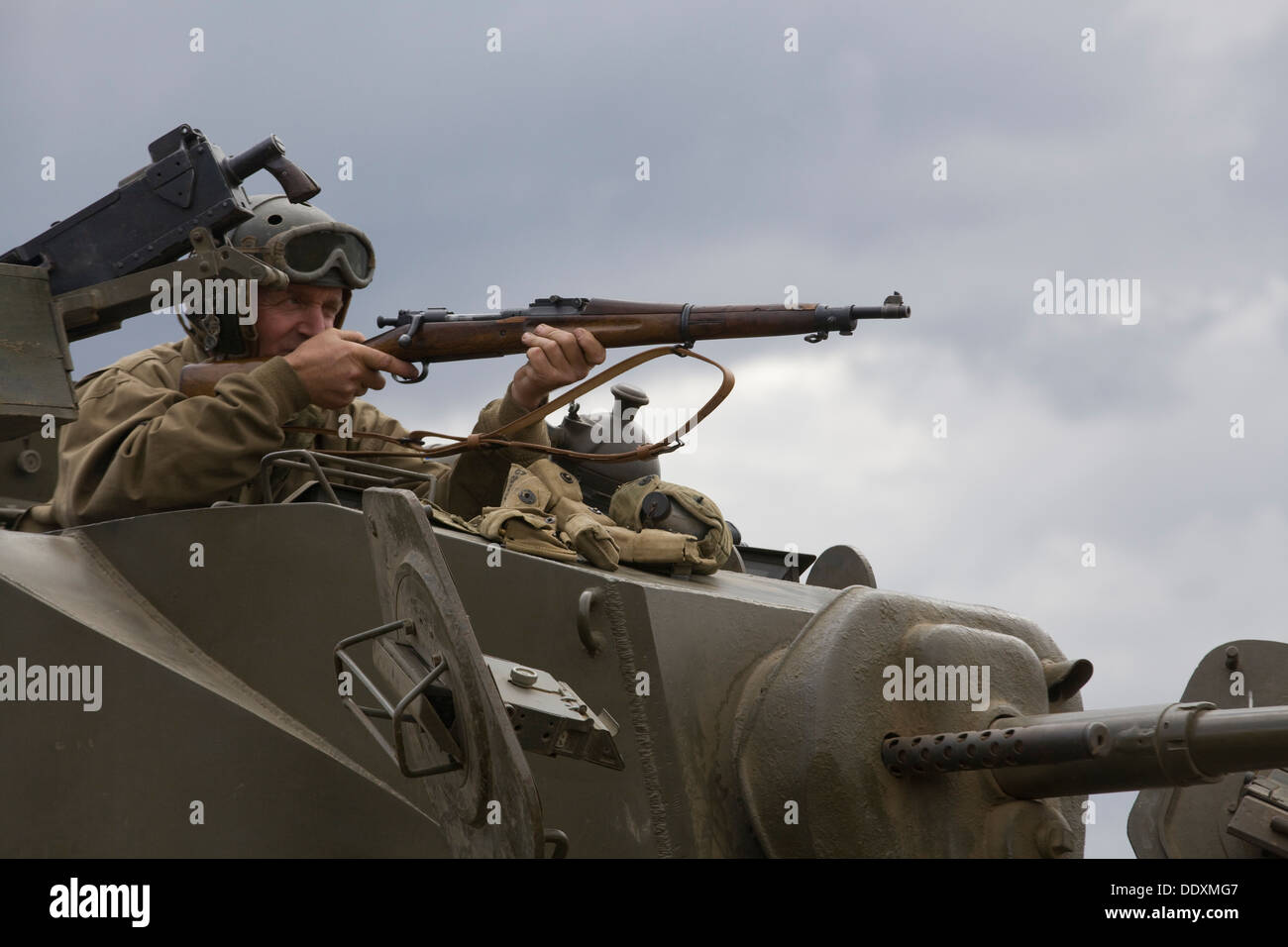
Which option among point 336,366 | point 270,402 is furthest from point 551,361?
point 270,402

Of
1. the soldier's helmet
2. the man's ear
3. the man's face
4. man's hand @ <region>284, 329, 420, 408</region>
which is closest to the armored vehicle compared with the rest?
man's hand @ <region>284, 329, 420, 408</region>

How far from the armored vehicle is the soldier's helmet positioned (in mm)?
921

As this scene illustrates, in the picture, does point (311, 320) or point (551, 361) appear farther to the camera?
point (311, 320)

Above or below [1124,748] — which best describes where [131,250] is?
above

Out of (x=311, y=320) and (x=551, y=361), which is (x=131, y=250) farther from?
(x=551, y=361)

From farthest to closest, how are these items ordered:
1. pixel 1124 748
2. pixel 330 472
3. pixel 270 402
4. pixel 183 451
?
pixel 270 402
pixel 183 451
pixel 330 472
pixel 1124 748

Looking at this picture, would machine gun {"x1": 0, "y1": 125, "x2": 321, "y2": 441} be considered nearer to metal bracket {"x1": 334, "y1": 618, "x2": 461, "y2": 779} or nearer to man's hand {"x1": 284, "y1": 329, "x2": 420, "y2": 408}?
man's hand {"x1": 284, "y1": 329, "x2": 420, "y2": 408}

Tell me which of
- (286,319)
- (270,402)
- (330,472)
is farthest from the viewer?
(286,319)

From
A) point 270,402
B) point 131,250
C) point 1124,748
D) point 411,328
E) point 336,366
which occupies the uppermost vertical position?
point 131,250

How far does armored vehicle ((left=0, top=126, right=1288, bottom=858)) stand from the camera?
3.84m

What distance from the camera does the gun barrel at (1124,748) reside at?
3775 millimetres

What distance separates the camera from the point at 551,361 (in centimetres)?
556

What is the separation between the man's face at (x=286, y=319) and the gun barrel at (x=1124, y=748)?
2.82 metres

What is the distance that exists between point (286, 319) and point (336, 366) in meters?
0.72
